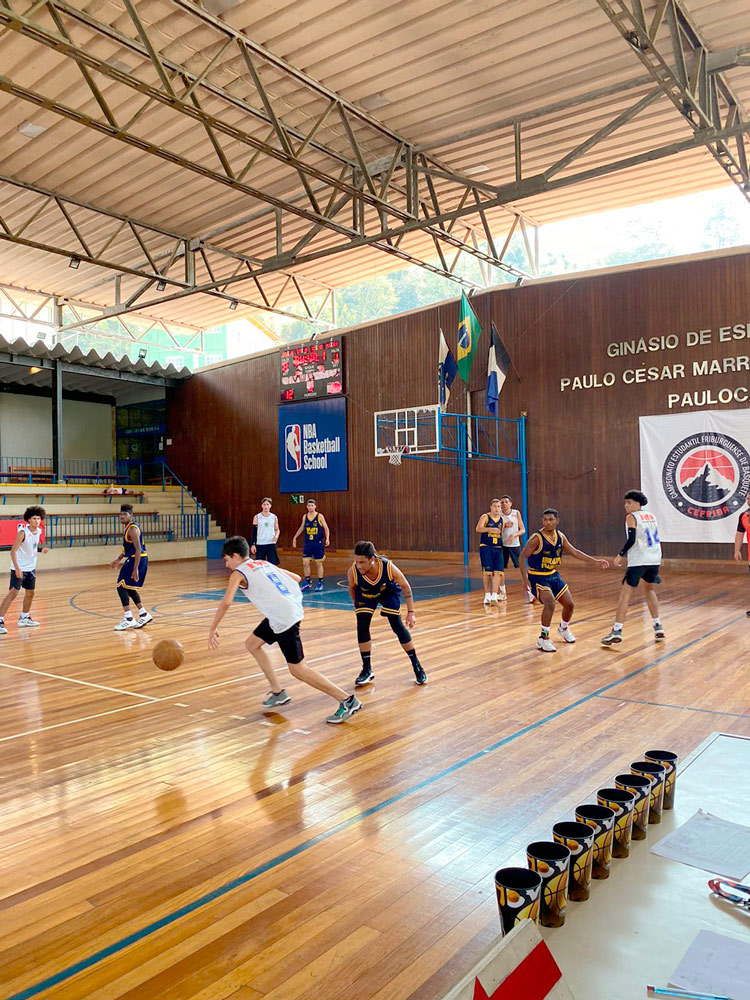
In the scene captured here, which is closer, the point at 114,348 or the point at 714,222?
the point at 714,222

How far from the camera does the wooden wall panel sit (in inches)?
590

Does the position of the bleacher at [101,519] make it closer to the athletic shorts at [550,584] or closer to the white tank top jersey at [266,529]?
the white tank top jersey at [266,529]

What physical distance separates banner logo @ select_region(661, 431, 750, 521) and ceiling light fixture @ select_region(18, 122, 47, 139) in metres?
12.6

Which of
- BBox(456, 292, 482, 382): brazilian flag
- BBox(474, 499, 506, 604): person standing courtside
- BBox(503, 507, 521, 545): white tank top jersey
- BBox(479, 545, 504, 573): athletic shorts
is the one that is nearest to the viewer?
BBox(474, 499, 506, 604): person standing courtside

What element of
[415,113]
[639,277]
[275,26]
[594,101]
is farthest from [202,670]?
[639,277]

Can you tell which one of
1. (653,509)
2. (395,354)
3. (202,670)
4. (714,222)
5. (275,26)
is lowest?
(202,670)

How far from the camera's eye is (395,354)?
63.4 feet

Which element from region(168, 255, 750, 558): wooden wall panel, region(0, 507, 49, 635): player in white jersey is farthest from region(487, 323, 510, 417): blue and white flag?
region(0, 507, 49, 635): player in white jersey

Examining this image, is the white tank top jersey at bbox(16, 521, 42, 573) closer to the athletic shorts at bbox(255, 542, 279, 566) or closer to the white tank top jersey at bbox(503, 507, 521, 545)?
the athletic shorts at bbox(255, 542, 279, 566)

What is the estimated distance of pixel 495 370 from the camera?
16266 mm

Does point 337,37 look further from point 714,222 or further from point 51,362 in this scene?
point 714,222

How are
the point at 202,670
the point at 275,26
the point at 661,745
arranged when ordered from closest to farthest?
the point at 661,745 < the point at 202,670 < the point at 275,26

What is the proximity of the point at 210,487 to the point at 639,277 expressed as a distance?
14656 mm

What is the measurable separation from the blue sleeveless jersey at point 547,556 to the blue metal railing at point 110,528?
628 inches
